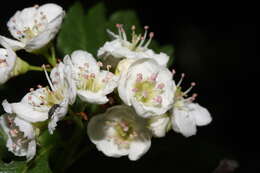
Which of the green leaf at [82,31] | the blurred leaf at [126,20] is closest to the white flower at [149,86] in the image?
the green leaf at [82,31]

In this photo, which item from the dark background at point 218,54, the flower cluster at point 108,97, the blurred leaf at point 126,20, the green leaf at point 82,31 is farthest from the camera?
the dark background at point 218,54

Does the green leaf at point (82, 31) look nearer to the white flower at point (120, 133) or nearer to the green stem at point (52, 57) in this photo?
the green stem at point (52, 57)

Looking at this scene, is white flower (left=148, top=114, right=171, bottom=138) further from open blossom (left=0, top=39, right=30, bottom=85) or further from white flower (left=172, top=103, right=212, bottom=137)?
open blossom (left=0, top=39, right=30, bottom=85)

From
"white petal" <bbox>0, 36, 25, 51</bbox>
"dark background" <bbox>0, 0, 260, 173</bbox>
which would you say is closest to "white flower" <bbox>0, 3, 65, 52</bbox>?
"white petal" <bbox>0, 36, 25, 51</bbox>

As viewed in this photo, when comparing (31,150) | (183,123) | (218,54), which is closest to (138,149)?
(183,123)

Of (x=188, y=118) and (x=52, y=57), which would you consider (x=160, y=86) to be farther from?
(x=52, y=57)
